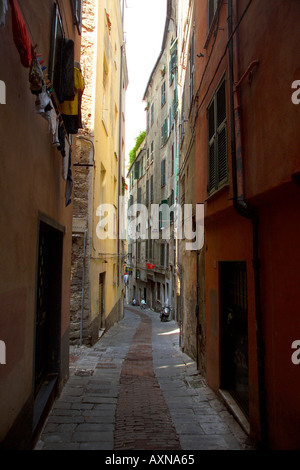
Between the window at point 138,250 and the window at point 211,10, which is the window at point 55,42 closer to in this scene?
the window at point 211,10

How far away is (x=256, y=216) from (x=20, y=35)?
9.90 feet

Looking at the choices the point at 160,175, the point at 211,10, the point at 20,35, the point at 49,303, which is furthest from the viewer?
the point at 160,175

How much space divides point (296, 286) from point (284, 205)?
835mm

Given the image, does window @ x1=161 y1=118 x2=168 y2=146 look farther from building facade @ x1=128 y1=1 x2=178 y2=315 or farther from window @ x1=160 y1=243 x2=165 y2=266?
window @ x1=160 y1=243 x2=165 y2=266

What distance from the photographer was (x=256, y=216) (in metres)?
4.14

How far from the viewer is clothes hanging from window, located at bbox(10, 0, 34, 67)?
2699 mm

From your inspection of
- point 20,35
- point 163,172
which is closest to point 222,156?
point 20,35

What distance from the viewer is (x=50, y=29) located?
4.61m

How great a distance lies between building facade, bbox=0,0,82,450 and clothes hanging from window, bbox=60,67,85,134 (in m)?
0.02

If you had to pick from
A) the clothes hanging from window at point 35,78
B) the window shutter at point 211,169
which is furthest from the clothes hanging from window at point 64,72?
the window shutter at point 211,169

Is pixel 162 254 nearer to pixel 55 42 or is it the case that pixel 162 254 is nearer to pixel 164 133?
pixel 164 133

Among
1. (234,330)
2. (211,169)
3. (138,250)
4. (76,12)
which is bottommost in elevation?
(234,330)
